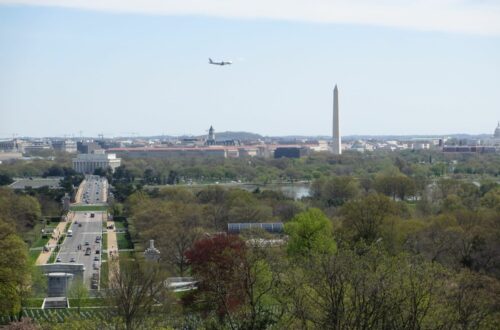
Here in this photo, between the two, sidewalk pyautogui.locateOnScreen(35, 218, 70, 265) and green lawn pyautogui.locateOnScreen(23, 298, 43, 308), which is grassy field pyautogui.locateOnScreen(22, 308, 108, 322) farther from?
sidewalk pyautogui.locateOnScreen(35, 218, 70, 265)

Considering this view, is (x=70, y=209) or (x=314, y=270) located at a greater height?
(x=314, y=270)

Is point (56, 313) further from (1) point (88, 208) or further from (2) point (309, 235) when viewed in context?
(1) point (88, 208)

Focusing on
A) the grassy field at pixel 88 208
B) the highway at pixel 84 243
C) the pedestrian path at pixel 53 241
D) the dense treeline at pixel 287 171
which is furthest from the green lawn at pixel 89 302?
the dense treeline at pixel 287 171

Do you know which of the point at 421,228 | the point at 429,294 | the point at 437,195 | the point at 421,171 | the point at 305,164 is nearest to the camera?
the point at 429,294

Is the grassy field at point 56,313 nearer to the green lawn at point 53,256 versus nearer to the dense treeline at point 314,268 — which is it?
the dense treeline at point 314,268

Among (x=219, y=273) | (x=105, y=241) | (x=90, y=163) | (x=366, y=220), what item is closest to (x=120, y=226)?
(x=105, y=241)

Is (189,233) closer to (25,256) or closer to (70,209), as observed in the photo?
(25,256)

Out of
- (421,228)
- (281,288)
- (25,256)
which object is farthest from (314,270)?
(421,228)
